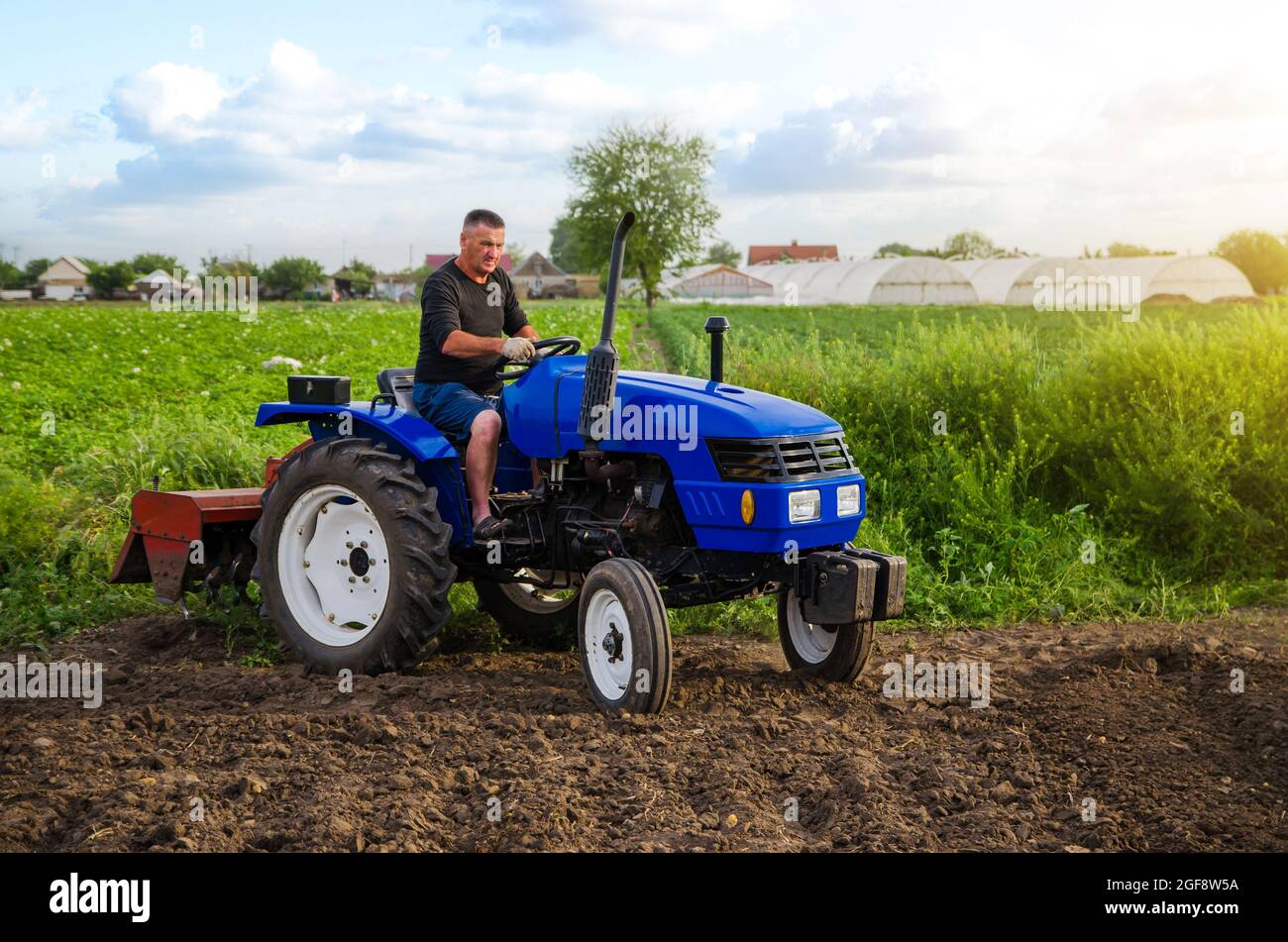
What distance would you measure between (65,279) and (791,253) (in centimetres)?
4622

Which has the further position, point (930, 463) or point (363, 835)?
point (930, 463)

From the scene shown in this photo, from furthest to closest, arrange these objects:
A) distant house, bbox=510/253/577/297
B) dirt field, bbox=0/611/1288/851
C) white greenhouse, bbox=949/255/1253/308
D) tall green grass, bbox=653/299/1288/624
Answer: distant house, bbox=510/253/577/297
white greenhouse, bbox=949/255/1253/308
tall green grass, bbox=653/299/1288/624
dirt field, bbox=0/611/1288/851

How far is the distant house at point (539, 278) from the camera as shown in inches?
3241

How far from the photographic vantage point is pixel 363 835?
11.7 feet

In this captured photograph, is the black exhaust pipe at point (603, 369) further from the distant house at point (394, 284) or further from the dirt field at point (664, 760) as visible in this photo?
the distant house at point (394, 284)

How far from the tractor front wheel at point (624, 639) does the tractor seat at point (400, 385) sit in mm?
1483

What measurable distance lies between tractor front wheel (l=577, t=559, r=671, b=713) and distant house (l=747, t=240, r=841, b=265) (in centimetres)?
8169

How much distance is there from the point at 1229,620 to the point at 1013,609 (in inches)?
45.9

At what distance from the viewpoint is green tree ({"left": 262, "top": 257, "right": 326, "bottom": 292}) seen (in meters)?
69.3

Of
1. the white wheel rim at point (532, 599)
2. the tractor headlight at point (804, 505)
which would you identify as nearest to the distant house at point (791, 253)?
the white wheel rim at point (532, 599)

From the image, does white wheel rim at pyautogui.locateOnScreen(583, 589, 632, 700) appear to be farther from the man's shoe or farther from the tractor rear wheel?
the tractor rear wheel

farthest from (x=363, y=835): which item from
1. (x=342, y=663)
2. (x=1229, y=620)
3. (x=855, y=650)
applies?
(x=1229, y=620)

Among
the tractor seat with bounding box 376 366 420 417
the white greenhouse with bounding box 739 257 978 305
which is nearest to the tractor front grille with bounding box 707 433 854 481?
the tractor seat with bounding box 376 366 420 417

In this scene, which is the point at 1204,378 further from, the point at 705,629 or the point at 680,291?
the point at 680,291
